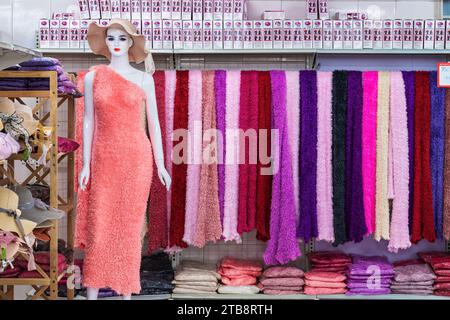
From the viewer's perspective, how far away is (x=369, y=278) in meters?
3.26

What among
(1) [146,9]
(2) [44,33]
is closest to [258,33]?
(1) [146,9]

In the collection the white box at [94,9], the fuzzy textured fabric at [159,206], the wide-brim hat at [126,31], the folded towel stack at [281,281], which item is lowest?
the folded towel stack at [281,281]

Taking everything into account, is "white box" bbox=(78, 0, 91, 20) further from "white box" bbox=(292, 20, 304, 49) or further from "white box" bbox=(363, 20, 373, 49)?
"white box" bbox=(363, 20, 373, 49)

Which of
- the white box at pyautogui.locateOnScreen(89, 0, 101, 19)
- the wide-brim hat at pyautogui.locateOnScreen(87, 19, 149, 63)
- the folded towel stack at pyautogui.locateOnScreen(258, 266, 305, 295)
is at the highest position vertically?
the white box at pyautogui.locateOnScreen(89, 0, 101, 19)

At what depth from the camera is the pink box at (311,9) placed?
3.22 metres

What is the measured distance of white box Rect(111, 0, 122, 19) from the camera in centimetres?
309

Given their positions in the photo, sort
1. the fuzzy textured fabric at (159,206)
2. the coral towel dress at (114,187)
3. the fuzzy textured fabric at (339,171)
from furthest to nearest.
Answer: the fuzzy textured fabric at (339,171) → the fuzzy textured fabric at (159,206) → the coral towel dress at (114,187)

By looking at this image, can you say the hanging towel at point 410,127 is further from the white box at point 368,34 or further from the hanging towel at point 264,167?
the hanging towel at point 264,167

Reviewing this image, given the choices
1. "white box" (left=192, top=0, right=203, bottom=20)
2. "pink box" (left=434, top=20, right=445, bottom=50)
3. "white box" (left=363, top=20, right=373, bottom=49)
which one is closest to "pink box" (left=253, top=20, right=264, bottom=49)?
"white box" (left=192, top=0, right=203, bottom=20)

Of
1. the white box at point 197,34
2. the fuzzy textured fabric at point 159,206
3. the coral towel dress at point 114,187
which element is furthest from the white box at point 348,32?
the coral towel dress at point 114,187

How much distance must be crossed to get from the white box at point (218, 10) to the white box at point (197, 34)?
0.08m

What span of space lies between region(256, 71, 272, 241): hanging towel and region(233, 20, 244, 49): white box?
18 centimetres
